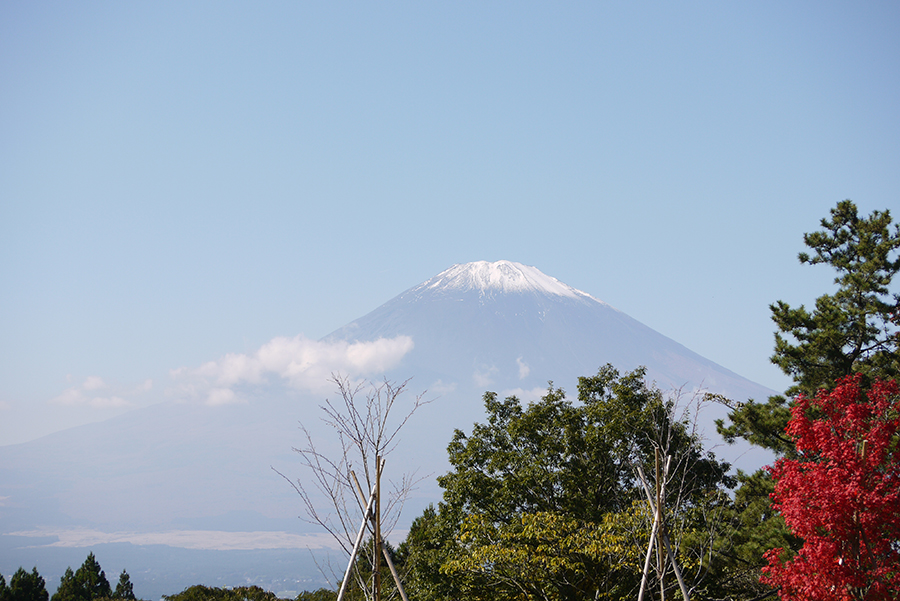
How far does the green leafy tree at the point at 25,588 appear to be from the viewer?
2236 cm

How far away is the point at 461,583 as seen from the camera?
12.8 meters

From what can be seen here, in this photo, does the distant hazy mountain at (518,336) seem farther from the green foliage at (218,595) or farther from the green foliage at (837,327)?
the green foliage at (837,327)

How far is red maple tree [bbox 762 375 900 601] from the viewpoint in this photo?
766 centimetres

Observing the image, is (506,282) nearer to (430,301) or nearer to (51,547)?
(430,301)

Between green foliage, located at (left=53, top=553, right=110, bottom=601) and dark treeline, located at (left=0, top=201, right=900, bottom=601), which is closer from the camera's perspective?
dark treeline, located at (left=0, top=201, right=900, bottom=601)

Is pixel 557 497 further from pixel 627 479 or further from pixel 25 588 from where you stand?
pixel 25 588

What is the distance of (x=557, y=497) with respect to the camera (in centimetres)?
1318

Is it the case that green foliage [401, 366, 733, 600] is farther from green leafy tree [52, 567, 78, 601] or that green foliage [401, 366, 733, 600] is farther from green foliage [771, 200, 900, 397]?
green leafy tree [52, 567, 78, 601]

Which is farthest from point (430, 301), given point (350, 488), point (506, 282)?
point (350, 488)

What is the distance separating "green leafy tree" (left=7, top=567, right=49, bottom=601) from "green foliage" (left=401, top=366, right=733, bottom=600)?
15359 millimetres

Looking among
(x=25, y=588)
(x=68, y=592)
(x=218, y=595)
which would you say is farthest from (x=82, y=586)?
(x=218, y=595)

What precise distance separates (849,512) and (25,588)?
25.0 meters

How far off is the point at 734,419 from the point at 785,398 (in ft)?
3.14

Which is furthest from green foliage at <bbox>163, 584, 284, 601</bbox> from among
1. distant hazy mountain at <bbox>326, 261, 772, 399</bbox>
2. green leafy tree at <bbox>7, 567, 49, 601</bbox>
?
distant hazy mountain at <bbox>326, 261, 772, 399</bbox>
